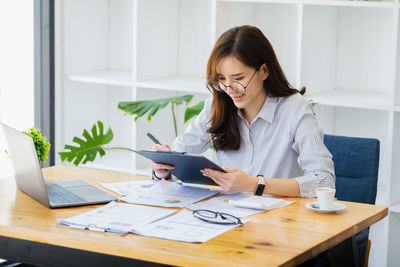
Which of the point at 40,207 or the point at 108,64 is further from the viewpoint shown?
the point at 108,64

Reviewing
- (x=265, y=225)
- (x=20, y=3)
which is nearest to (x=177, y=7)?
(x=20, y=3)

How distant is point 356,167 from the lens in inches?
110

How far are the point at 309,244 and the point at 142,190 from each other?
0.78m

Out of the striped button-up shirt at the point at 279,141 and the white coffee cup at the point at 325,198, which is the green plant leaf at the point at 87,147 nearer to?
the striped button-up shirt at the point at 279,141

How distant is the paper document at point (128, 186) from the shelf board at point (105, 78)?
1.37 meters

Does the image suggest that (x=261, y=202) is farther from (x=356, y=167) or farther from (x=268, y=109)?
(x=356, y=167)

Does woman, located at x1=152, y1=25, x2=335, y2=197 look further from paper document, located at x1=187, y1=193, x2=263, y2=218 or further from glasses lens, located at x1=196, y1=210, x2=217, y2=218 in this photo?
glasses lens, located at x1=196, y1=210, x2=217, y2=218

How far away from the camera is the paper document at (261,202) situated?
2163 millimetres

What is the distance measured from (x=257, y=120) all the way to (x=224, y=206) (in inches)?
22.2

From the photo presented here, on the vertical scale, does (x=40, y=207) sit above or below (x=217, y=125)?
below

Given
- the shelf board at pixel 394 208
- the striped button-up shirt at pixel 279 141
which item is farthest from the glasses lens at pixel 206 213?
the shelf board at pixel 394 208

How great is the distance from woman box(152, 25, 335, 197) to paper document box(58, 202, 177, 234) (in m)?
0.32

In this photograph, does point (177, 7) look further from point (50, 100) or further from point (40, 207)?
point (40, 207)

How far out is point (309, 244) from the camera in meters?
1.83
